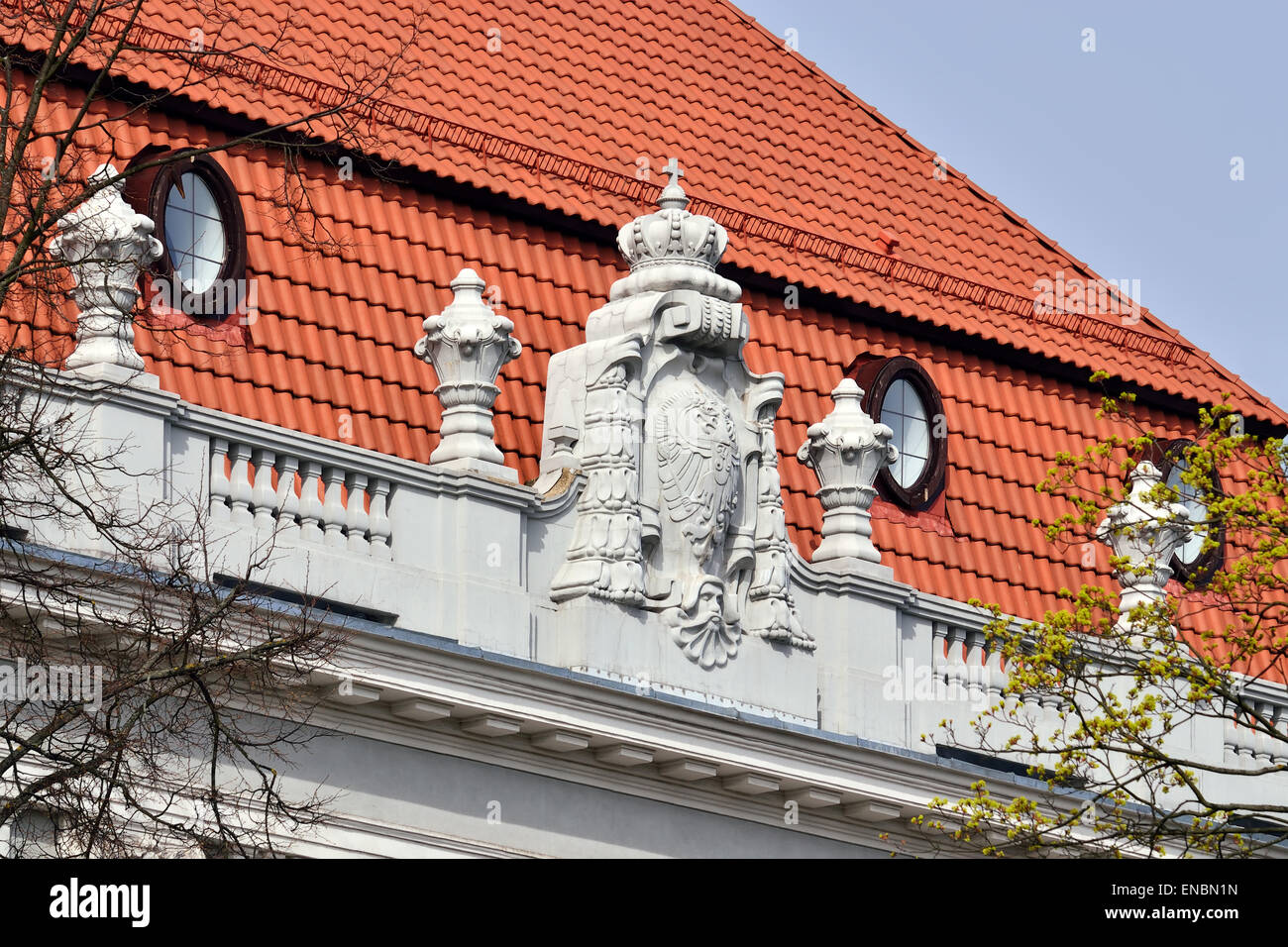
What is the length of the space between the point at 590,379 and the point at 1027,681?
168 inches

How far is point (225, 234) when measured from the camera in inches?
854

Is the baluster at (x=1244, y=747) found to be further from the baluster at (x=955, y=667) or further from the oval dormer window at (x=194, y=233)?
the oval dormer window at (x=194, y=233)

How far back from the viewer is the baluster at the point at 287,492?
817 inches

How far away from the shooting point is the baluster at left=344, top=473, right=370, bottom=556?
2111 centimetres

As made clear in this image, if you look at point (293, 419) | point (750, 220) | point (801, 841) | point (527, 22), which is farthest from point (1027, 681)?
point (527, 22)

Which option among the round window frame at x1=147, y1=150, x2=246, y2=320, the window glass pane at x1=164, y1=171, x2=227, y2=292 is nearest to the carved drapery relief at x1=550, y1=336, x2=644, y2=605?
the round window frame at x1=147, y1=150, x2=246, y2=320

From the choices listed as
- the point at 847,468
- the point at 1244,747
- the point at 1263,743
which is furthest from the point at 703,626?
the point at 1263,743

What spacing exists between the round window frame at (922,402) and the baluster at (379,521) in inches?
212

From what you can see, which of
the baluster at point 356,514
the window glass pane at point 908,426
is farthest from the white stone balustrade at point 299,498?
the window glass pane at point 908,426

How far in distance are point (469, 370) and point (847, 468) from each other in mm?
3511

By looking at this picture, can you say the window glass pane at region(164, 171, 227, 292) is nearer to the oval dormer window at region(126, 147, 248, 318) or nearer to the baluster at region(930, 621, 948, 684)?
the oval dormer window at region(126, 147, 248, 318)

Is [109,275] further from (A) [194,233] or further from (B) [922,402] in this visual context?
(B) [922,402]

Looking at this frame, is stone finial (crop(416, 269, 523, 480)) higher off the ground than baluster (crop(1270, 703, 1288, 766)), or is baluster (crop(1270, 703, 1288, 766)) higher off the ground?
stone finial (crop(416, 269, 523, 480))
